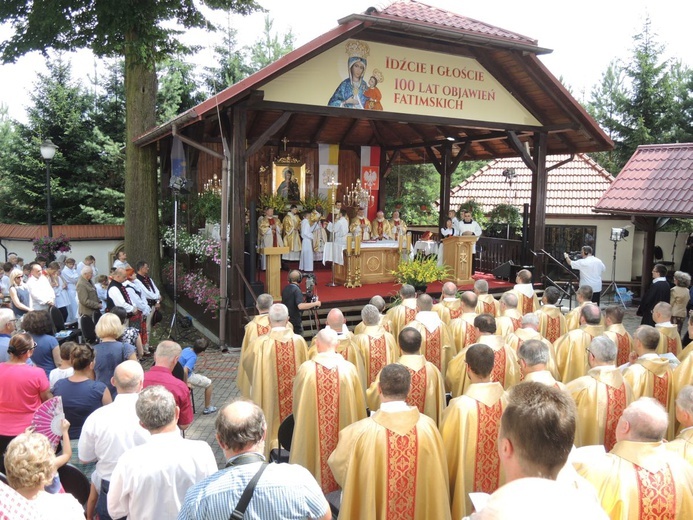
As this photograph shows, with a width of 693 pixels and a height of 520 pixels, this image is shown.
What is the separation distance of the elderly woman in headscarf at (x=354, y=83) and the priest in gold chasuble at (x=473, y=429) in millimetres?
8341

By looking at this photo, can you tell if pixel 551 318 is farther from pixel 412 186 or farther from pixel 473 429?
pixel 412 186

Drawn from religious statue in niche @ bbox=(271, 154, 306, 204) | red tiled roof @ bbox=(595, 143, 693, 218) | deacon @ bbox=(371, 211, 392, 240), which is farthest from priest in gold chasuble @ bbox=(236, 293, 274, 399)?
religious statue in niche @ bbox=(271, 154, 306, 204)

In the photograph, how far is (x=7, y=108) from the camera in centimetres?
6241

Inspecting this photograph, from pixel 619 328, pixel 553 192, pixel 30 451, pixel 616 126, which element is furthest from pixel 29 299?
pixel 616 126

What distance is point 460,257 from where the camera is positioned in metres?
14.3

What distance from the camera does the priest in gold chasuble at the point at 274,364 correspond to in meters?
6.37

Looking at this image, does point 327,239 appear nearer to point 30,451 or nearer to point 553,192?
point 553,192

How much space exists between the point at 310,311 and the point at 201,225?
562cm

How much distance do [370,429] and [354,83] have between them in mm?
9109

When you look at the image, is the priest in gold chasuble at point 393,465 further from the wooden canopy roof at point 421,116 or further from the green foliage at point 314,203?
the green foliage at point 314,203

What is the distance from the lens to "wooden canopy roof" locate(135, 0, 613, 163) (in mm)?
10367

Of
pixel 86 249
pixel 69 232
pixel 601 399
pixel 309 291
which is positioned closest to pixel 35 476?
pixel 601 399

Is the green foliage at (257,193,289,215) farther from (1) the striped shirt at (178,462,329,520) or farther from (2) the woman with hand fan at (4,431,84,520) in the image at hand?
(1) the striped shirt at (178,462,329,520)

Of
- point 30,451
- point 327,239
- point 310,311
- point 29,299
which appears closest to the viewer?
point 30,451
